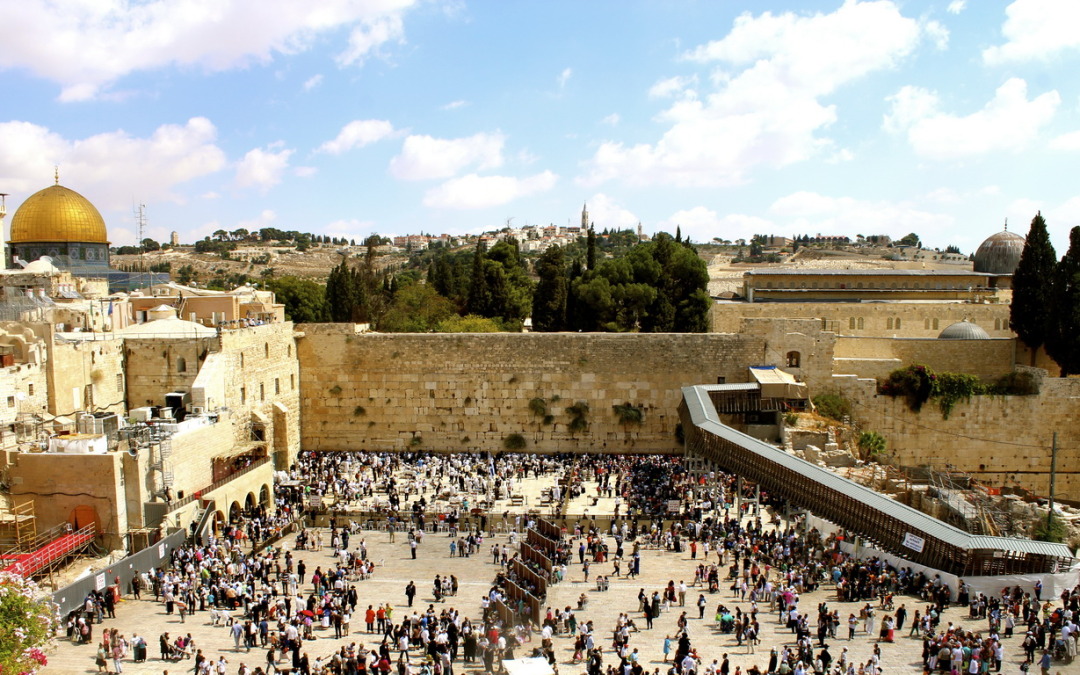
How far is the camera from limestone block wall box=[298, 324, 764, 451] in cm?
2586

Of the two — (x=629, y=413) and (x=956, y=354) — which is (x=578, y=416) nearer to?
(x=629, y=413)

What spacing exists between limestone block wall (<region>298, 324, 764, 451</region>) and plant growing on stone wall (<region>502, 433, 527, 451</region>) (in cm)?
16

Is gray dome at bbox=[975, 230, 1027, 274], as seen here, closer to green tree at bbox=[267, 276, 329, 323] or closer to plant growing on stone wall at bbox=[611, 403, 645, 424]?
plant growing on stone wall at bbox=[611, 403, 645, 424]

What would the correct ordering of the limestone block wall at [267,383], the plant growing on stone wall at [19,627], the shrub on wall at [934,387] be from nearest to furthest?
the plant growing on stone wall at [19,627] → the limestone block wall at [267,383] → the shrub on wall at [934,387]

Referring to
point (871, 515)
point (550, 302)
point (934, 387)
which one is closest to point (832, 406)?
point (934, 387)

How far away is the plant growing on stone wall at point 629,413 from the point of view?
25.8 metres

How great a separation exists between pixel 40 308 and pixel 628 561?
20.3m

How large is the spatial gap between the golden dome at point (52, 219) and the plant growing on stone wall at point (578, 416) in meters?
22.2

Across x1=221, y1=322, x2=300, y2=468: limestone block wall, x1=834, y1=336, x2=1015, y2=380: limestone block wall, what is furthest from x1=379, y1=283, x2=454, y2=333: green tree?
x1=834, y1=336, x2=1015, y2=380: limestone block wall

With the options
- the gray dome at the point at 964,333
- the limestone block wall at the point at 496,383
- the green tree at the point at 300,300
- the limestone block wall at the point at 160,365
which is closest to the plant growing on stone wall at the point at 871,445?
the limestone block wall at the point at 496,383

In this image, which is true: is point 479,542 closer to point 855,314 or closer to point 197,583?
point 197,583

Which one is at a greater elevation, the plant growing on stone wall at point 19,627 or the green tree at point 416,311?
the green tree at point 416,311

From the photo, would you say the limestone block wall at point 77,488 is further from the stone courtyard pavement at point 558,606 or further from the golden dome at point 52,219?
the golden dome at point 52,219

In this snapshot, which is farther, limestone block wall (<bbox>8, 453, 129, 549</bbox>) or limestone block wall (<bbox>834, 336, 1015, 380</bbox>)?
limestone block wall (<bbox>834, 336, 1015, 380</bbox>)
